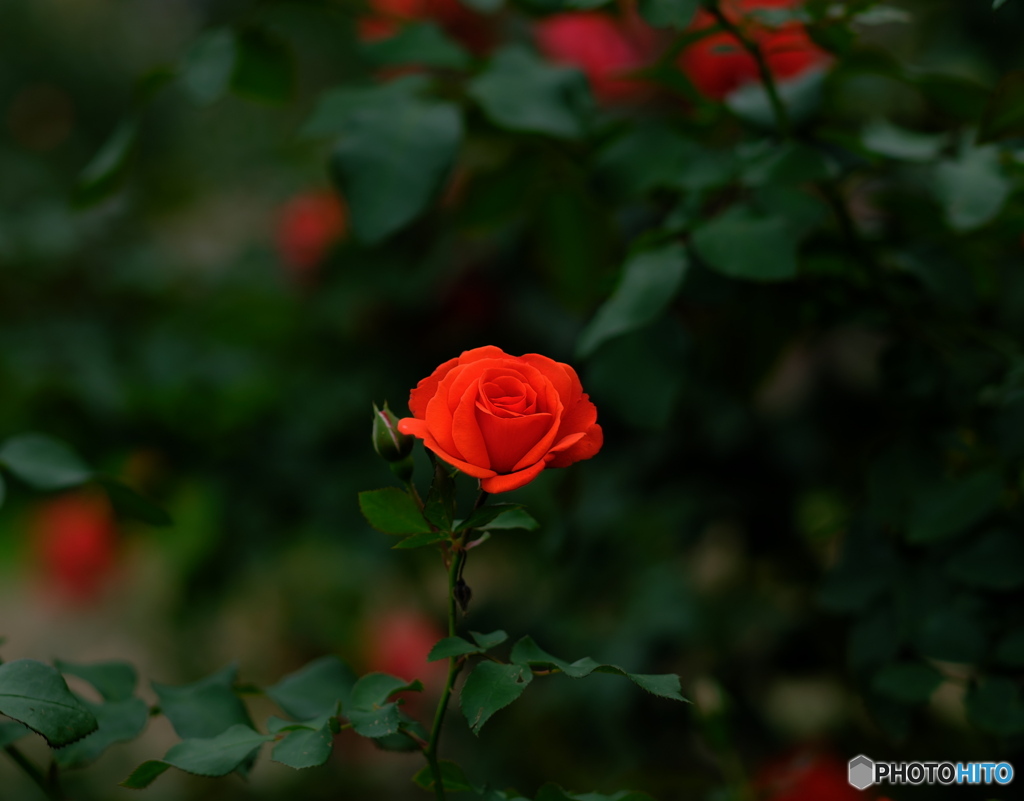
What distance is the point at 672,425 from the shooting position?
66cm

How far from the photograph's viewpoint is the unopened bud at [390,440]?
1.02ft

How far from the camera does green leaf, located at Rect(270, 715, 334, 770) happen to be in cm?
28

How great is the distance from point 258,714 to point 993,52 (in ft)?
4.16

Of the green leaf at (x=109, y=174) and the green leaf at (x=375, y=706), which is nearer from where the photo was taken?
the green leaf at (x=375, y=706)

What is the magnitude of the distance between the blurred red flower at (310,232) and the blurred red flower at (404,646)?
50cm

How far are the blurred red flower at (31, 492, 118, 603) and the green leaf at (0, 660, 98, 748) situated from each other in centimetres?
89

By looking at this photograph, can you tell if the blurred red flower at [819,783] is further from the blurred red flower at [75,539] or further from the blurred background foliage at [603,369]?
the blurred red flower at [75,539]

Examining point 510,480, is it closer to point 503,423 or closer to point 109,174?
point 503,423

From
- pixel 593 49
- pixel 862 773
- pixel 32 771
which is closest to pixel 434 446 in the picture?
pixel 32 771

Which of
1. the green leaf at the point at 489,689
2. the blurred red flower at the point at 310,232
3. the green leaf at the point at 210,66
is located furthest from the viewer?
the blurred red flower at the point at 310,232

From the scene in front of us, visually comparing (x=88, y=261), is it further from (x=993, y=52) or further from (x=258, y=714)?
(x=993, y=52)

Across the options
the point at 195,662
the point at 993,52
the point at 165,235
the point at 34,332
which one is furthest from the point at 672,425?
the point at 165,235

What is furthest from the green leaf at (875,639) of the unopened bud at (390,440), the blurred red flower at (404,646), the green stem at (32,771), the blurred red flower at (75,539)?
the blurred red flower at (75,539)
